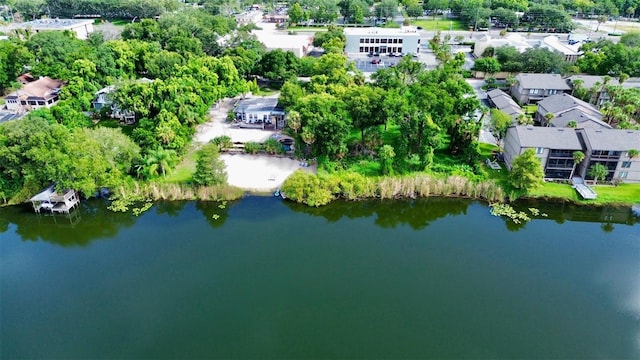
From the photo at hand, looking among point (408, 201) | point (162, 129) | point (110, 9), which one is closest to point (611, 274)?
point (408, 201)

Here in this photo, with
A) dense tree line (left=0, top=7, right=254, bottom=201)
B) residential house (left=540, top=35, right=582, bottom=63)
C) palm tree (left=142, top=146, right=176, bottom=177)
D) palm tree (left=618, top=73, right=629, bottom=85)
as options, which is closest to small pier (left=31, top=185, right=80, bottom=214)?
dense tree line (left=0, top=7, right=254, bottom=201)

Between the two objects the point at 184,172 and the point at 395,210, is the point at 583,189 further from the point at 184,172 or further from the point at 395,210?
the point at 184,172

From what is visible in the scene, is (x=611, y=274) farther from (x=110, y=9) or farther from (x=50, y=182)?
(x=110, y=9)

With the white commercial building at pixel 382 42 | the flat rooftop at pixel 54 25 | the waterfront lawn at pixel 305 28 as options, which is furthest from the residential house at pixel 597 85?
the flat rooftop at pixel 54 25

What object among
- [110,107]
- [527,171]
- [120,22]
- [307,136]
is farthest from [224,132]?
[120,22]

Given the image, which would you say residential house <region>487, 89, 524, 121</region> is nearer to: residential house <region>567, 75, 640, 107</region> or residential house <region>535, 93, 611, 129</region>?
residential house <region>535, 93, 611, 129</region>

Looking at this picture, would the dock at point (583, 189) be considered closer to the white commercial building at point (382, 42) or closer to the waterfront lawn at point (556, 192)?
the waterfront lawn at point (556, 192)
